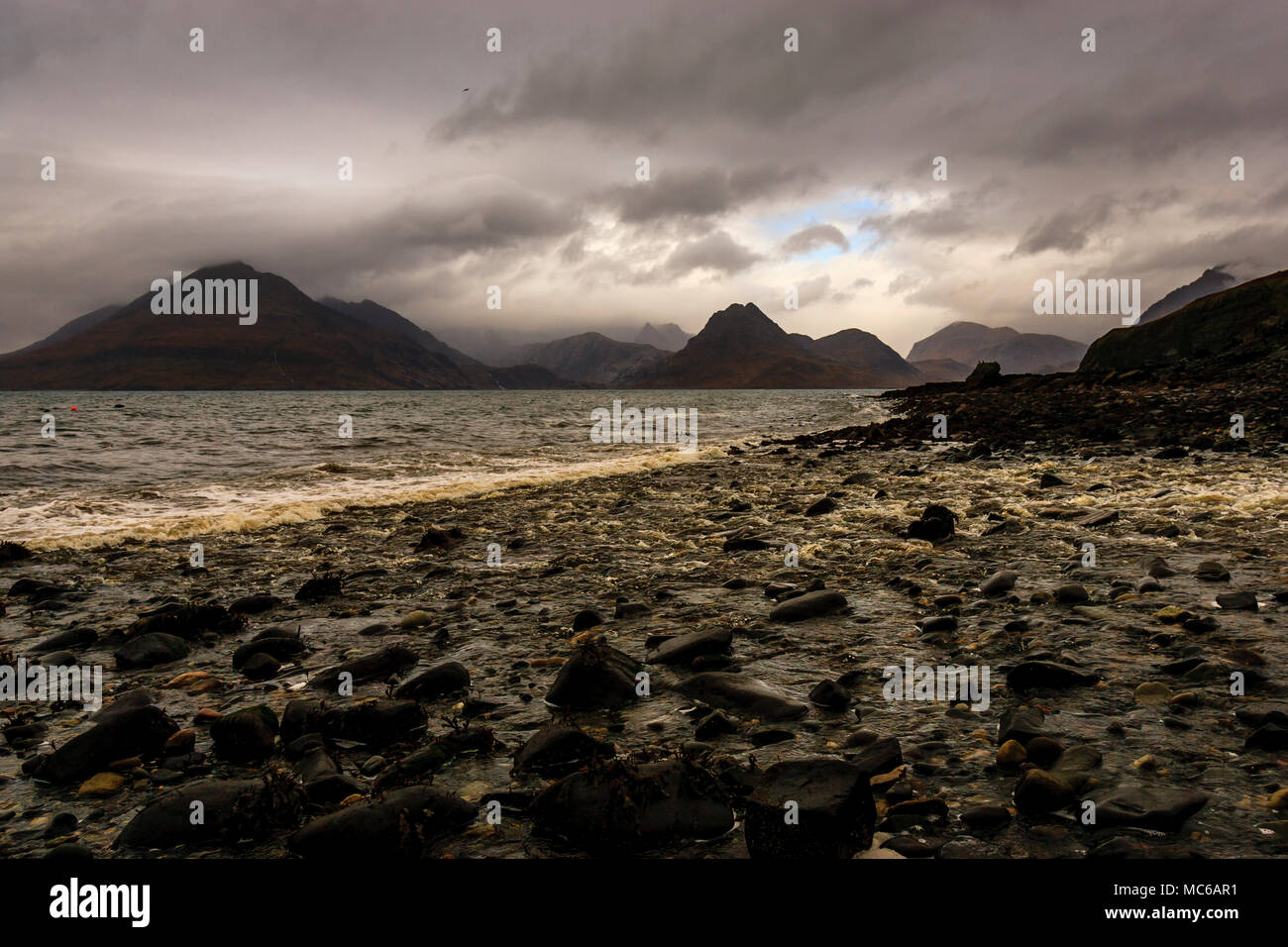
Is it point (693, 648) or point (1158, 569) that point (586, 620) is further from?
point (1158, 569)

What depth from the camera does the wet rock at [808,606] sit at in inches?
283

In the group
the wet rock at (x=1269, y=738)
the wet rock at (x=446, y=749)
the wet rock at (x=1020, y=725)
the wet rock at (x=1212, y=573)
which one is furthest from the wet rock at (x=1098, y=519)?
the wet rock at (x=446, y=749)

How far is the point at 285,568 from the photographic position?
34.9 feet

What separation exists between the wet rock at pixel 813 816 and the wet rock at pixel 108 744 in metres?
4.22

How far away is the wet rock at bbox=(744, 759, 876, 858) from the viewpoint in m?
3.15

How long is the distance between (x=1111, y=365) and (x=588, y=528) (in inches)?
2602

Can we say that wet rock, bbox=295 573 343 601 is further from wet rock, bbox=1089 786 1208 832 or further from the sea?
wet rock, bbox=1089 786 1208 832

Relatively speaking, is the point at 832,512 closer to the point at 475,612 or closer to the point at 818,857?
the point at 475,612

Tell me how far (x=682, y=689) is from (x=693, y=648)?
2.40ft

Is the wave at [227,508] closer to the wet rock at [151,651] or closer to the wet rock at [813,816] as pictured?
the wet rock at [151,651]

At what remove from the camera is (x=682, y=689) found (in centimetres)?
546

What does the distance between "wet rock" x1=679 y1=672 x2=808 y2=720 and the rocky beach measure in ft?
0.10

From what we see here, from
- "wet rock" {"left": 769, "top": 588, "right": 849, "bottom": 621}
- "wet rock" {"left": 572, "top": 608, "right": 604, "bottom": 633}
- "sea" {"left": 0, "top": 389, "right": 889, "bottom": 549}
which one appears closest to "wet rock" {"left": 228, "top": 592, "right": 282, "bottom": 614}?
"wet rock" {"left": 572, "top": 608, "right": 604, "bottom": 633}
